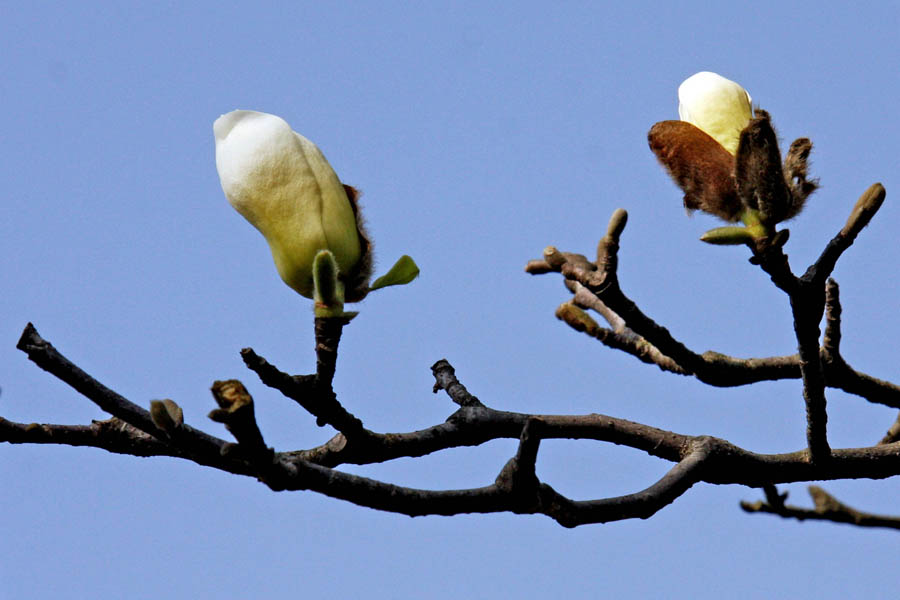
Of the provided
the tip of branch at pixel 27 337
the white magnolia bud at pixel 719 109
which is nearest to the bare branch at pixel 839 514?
the white magnolia bud at pixel 719 109

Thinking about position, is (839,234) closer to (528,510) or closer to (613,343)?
(528,510)

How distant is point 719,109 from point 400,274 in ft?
2.26

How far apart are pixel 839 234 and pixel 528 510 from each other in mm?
801

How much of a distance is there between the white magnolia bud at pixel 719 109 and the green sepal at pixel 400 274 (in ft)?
2.03

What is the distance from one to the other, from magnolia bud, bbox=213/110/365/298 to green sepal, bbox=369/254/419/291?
10 centimetres

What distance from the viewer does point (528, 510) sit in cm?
180

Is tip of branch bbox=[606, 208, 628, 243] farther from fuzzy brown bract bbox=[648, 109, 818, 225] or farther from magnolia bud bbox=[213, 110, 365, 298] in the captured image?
magnolia bud bbox=[213, 110, 365, 298]

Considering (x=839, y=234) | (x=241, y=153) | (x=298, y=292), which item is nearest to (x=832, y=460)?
(x=839, y=234)

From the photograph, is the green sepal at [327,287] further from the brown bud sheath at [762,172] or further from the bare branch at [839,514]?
the bare branch at [839,514]

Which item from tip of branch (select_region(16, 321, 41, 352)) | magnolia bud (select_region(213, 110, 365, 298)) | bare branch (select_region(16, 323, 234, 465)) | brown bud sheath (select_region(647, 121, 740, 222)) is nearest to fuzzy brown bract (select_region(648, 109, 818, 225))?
brown bud sheath (select_region(647, 121, 740, 222))

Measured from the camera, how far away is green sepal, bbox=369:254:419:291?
6.85 feet

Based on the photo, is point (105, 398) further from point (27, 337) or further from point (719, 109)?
point (719, 109)

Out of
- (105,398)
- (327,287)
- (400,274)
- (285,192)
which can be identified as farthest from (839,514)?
(105,398)

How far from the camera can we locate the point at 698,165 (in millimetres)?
2062
